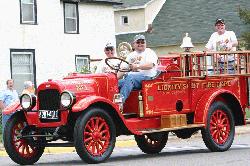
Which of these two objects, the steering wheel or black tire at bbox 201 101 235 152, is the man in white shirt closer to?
black tire at bbox 201 101 235 152

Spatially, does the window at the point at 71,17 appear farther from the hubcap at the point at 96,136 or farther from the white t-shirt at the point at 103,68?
the hubcap at the point at 96,136

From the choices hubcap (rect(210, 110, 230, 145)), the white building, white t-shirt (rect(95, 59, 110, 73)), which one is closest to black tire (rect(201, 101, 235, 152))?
hubcap (rect(210, 110, 230, 145))

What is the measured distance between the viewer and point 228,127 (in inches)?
599

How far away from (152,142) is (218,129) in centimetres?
137

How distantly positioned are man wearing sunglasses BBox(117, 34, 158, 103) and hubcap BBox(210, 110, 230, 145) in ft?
5.28

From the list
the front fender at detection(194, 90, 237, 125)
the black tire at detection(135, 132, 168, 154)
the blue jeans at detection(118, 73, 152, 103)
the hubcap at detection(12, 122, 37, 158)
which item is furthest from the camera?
the black tire at detection(135, 132, 168, 154)

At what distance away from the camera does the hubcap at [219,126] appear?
15.0 metres

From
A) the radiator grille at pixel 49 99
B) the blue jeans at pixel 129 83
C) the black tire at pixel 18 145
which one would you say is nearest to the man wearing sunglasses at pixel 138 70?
the blue jeans at pixel 129 83

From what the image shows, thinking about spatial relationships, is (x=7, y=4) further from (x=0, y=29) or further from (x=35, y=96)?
(x=35, y=96)

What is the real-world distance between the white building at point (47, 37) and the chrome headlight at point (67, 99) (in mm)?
17245

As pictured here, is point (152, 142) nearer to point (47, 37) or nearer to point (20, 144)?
point (20, 144)

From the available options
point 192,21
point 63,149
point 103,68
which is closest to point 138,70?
point 103,68

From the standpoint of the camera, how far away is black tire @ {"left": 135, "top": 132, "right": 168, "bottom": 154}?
1542 cm

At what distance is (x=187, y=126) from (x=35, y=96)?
287cm
